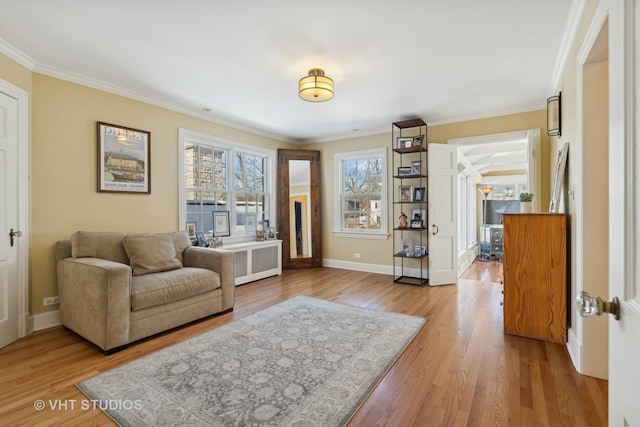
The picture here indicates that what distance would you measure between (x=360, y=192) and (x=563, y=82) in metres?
3.43

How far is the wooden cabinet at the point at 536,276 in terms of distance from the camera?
261 cm

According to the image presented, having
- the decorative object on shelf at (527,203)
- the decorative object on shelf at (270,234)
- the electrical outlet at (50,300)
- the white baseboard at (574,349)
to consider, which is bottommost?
the white baseboard at (574,349)

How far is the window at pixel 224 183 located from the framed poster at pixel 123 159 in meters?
0.50

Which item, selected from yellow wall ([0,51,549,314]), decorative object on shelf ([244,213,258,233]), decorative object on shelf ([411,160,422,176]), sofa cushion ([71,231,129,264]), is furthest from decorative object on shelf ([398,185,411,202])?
sofa cushion ([71,231,129,264])

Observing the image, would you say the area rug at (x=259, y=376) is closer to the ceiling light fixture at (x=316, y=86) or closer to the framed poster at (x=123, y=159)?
the framed poster at (x=123, y=159)

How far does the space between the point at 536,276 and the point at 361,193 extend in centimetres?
341

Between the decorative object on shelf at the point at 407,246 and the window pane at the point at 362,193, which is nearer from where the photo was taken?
the decorative object on shelf at the point at 407,246

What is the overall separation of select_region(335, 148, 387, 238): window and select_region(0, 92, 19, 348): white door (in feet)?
14.6

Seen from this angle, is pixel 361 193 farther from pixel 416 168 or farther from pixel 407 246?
pixel 407 246

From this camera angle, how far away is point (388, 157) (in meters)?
5.36

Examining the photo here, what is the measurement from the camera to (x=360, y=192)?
579 centimetres

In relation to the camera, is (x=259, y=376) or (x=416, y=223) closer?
(x=259, y=376)

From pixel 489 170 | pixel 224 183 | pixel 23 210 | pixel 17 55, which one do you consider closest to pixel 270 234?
pixel 224 183

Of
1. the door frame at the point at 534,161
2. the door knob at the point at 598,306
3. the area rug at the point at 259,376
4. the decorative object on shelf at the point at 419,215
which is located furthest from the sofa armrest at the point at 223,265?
the door frame at the point at 534,161
